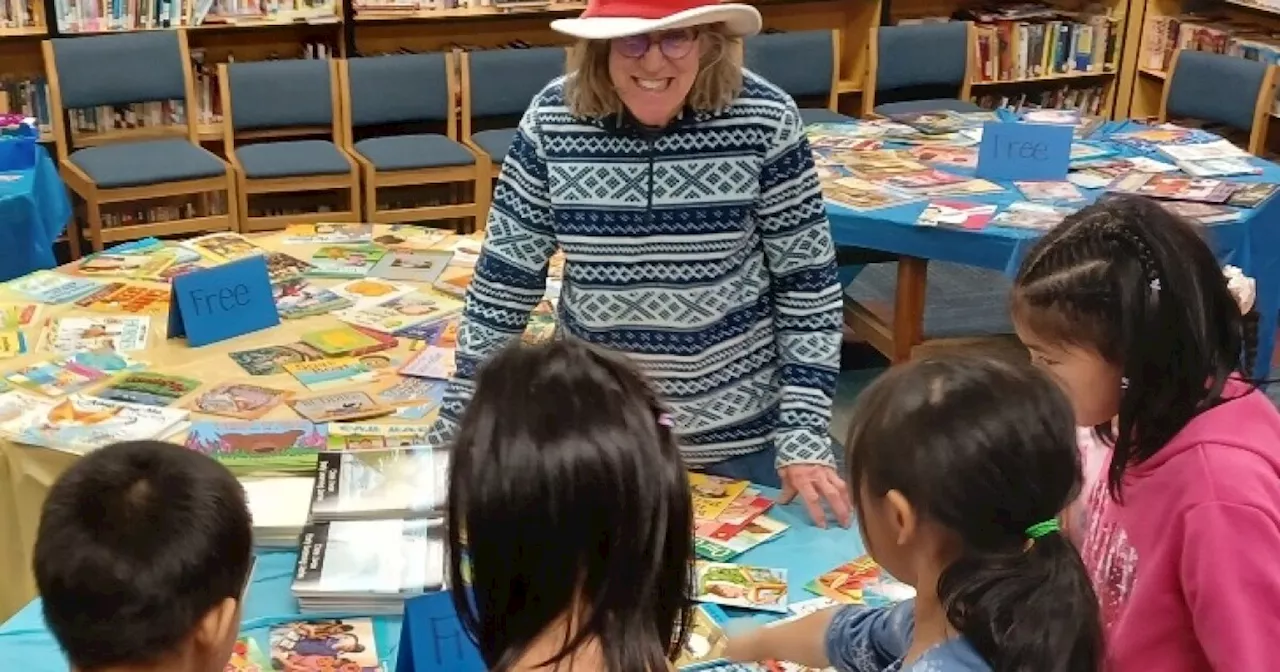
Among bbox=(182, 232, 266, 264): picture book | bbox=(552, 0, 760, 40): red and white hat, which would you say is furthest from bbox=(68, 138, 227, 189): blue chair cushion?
bbox=(552, 0, 760, 40): red and white hat

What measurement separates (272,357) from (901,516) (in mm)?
1574

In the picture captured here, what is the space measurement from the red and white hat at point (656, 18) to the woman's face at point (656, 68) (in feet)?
0.07

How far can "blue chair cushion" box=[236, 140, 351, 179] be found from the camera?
479cm

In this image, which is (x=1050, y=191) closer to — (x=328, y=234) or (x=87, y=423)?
(x=328, y=234)

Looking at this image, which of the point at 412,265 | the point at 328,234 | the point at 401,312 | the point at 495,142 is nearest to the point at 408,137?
the point at 495,142

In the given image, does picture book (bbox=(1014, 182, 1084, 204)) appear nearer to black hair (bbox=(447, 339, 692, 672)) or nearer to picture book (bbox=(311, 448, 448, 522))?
picture book (bbox=(311, 448, 448, 522))

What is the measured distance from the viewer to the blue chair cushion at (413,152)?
16.1ft

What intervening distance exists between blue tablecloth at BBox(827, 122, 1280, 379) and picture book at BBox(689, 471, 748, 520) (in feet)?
5.12

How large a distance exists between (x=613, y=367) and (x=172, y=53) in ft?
14.4

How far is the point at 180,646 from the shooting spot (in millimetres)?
1251

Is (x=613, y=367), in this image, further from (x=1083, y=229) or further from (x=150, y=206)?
(x=150, y=206)

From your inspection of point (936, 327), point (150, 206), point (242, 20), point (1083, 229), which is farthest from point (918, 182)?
point (150, 206)

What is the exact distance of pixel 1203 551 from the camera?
1288 millimetres

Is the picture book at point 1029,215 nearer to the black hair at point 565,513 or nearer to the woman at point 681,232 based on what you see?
the woman at point 681,232
